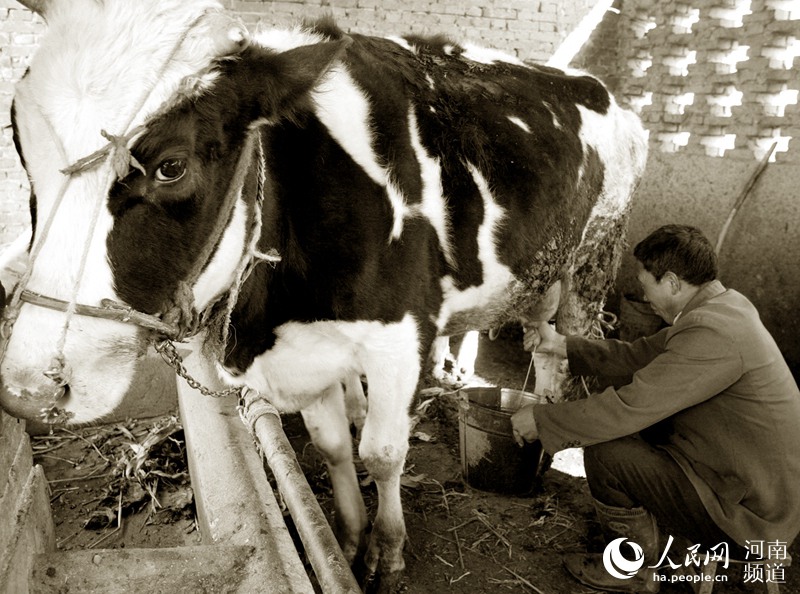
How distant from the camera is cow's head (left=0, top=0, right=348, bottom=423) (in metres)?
1.46

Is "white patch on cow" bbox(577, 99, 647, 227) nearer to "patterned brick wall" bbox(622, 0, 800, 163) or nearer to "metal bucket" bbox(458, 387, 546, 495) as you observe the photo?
"metal bucket" bbox(458, 387, 546, 495)

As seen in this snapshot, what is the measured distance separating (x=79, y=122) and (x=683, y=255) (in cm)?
223

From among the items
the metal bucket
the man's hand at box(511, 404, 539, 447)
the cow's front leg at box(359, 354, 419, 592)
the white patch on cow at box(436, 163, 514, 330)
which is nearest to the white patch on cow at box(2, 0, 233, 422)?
the cow's front leg at box(359, 354, 419, 592)

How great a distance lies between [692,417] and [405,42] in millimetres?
2075

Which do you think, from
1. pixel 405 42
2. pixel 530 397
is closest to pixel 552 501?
pixel 530 397

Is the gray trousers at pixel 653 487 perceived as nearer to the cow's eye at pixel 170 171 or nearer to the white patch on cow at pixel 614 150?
the white patch on cow at pixel 614 150

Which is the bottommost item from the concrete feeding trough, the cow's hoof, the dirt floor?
the dirt floor

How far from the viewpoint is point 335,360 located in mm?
2492

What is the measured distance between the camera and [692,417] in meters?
2.65

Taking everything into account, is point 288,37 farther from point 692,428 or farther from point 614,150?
point 614,150

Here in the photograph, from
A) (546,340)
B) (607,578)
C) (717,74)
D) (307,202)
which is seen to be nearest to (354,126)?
(307,202)

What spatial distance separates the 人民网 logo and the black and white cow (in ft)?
3.10

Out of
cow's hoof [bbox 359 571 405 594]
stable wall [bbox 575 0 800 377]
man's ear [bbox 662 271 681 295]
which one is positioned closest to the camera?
man's ear [bbox 662 271 681 295]

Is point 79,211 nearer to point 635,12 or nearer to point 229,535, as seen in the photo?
point 229,535
